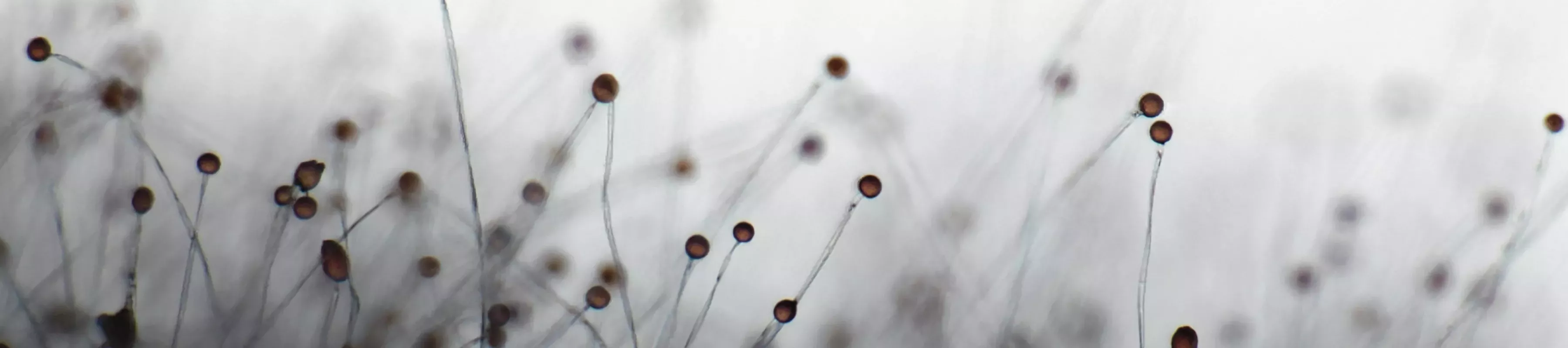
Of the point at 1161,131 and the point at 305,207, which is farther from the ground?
the point at 1161,131

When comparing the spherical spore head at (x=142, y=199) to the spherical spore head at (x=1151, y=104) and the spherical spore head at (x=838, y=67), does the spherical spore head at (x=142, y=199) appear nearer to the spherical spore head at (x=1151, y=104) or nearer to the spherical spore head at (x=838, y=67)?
the spherical spore head at (x=838, y=67)

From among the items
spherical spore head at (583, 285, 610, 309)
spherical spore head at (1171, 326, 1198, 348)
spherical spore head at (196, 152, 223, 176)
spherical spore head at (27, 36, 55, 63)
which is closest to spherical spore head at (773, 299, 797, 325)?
spherical spore head at (583, 285, 610, 309)

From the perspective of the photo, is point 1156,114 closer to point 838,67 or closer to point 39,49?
point 838,67

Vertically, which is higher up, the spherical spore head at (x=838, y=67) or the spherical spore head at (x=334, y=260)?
the spherical spore head at (x=838, y=67)

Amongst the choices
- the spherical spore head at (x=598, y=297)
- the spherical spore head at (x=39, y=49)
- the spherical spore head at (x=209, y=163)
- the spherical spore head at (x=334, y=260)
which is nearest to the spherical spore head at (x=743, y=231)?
the spherical spore head at (x=598, y=297)

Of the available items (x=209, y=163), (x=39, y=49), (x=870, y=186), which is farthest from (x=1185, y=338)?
(x=39, y=49)

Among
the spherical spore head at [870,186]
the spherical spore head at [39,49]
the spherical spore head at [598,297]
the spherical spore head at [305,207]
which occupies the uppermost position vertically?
the spherical spore head at [39,49]

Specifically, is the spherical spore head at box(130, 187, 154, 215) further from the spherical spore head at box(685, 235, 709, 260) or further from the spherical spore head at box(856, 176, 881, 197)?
the spherical spore head at box(856, 176, 881, 197)

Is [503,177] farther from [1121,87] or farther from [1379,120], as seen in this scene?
[1379,120]

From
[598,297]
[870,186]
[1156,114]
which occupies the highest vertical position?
[1156,114]

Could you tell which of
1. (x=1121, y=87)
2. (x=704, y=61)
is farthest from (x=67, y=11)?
(x=1121, y=87)
